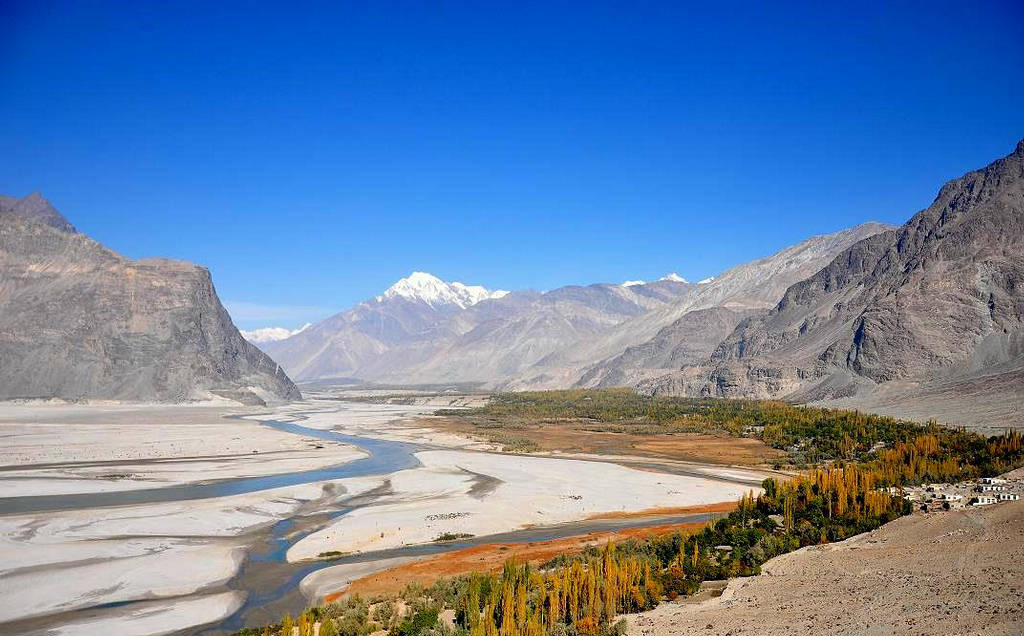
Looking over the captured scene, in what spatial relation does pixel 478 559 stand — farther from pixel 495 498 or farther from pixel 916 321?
pixel 916 321

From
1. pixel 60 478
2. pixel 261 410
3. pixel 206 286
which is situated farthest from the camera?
pixel 206 286

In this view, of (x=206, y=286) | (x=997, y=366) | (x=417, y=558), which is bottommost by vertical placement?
(x=417, y=558)

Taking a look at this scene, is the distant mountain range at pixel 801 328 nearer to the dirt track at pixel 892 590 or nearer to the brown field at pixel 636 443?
the brown field at pixel 636 443

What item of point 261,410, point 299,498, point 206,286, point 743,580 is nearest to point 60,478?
point 299,498

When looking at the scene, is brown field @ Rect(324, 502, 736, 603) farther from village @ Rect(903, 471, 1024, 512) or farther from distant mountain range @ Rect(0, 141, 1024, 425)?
distant mountain range @ Rect(0, 141, 1024, 425)

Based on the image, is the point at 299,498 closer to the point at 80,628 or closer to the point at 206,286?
the point at 80,628

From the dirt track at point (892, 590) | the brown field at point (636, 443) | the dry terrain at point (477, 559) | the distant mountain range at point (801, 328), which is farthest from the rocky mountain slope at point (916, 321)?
the dirt track at point (892, 590)
